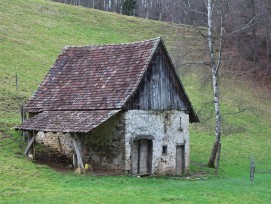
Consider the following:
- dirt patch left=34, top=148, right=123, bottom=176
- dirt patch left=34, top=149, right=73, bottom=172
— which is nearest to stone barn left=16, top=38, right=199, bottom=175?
dirt patch left=34, top=148, right=123, bottom=176

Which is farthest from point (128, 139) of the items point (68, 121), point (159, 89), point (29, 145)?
point (29, 145)

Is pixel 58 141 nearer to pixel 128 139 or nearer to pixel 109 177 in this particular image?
pixel 128 139

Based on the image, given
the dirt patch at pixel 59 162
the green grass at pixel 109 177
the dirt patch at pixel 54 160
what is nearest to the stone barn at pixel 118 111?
the dirt patch at pixel 59 162

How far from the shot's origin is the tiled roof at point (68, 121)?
22016 mm

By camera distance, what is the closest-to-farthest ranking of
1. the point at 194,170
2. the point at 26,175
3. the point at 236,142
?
1. the point at 26,175
2. the point at 194,170
3. the point at 236,142

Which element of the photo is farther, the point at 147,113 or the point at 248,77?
the point at 248,77

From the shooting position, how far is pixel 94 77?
26.0m

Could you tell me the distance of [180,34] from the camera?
6544cm

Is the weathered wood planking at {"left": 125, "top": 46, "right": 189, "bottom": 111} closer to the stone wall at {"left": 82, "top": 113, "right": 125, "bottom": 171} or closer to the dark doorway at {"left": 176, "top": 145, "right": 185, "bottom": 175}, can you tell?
the stone wall at {"left": 82, "top": 113, "right": 125, "bottom": 171}

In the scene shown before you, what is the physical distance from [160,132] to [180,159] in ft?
8.65

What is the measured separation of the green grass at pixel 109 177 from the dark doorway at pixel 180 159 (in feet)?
3.53

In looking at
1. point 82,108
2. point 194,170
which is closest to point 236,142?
point 194,170

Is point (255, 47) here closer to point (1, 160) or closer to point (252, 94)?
point (252, 94)

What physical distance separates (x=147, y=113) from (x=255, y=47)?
129 ft
